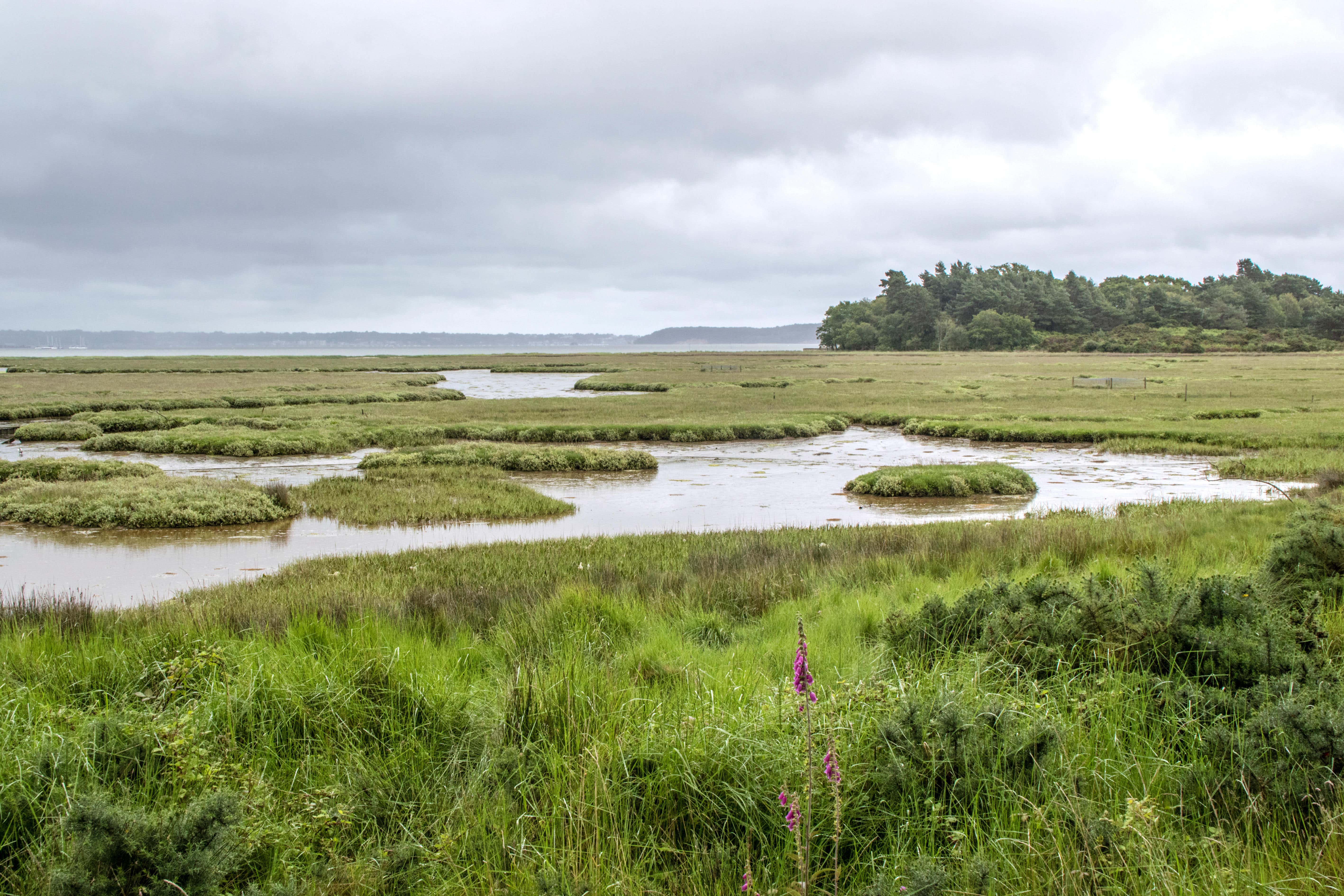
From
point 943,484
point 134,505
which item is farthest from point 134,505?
point 943,484

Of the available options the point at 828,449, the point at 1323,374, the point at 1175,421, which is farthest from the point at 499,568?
the point at 1323,374

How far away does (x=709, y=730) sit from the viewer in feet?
14.4

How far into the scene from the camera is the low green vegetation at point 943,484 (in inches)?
818

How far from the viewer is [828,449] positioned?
1200 inches

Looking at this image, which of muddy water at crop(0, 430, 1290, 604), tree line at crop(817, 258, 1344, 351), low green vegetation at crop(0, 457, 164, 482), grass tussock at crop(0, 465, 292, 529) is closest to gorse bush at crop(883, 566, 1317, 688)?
muddy water at crop(0, 430, 1290, 604)

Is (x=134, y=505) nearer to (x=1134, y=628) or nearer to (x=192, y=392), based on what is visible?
(x=1134, y=628)

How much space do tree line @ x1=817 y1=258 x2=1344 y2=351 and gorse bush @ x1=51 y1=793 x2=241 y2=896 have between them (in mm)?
137362

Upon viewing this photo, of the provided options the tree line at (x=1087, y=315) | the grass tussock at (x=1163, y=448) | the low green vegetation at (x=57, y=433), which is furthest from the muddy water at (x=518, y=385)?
the tree line at (x=1087, y=315)

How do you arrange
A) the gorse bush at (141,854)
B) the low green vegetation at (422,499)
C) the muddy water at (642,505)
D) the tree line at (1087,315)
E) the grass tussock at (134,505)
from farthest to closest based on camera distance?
1. the tree line at (1087,315)
2. the low green vegetation at (422,499)
3. the grass tussock at (134,505)
4. the muddy water at (642,505)
5. the gorse bush at (141,854)

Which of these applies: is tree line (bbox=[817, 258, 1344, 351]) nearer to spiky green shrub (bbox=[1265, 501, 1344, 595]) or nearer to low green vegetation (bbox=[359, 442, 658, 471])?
low green vegetation (bbox=[359, 442, 658, 471])

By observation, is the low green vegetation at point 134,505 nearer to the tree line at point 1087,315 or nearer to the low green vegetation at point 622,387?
the low green vegetation at point 622,387

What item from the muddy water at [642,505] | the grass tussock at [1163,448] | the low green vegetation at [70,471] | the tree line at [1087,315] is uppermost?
the tree line at [1087,315]

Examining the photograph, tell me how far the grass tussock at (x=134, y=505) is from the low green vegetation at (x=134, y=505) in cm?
2

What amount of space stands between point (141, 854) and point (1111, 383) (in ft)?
192
